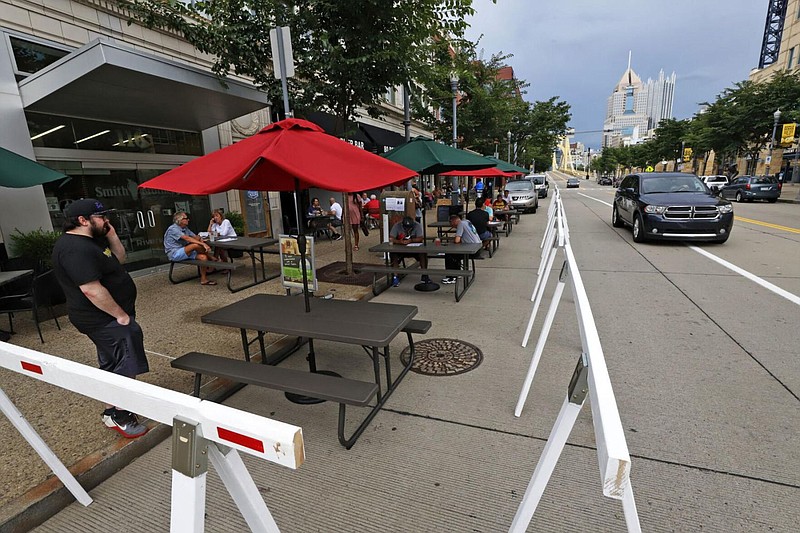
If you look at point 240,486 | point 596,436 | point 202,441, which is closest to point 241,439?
point 202,441

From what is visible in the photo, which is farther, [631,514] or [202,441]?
[631,514]

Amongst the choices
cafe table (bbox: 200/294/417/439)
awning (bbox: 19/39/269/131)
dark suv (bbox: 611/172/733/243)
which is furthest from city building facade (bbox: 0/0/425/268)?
dark suv (bbox: 611/172/733/243)

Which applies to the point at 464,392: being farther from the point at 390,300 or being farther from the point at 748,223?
the point at 748,223

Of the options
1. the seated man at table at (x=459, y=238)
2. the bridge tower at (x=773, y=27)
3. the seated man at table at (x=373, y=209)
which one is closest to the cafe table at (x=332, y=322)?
the seated man at table at (x=459, y=238)

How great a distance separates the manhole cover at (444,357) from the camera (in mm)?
4180

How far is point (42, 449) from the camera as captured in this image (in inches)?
92.8

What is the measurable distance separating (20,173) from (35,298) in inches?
69.1

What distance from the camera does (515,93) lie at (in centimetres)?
3531

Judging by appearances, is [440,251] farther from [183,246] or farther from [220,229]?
[220,229]

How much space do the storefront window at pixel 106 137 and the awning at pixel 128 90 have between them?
0.49ft

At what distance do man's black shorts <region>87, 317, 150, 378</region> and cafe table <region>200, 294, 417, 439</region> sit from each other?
24.1 inches

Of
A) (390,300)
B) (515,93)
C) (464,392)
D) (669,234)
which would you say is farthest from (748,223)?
(515,93)

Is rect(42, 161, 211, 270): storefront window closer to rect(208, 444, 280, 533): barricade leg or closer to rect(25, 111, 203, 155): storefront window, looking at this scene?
rect(25, 111, 203, 155): storefront window

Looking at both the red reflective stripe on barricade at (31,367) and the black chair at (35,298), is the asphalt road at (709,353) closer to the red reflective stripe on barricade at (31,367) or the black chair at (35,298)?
the red reflective stripe on barricade at (31,367)
